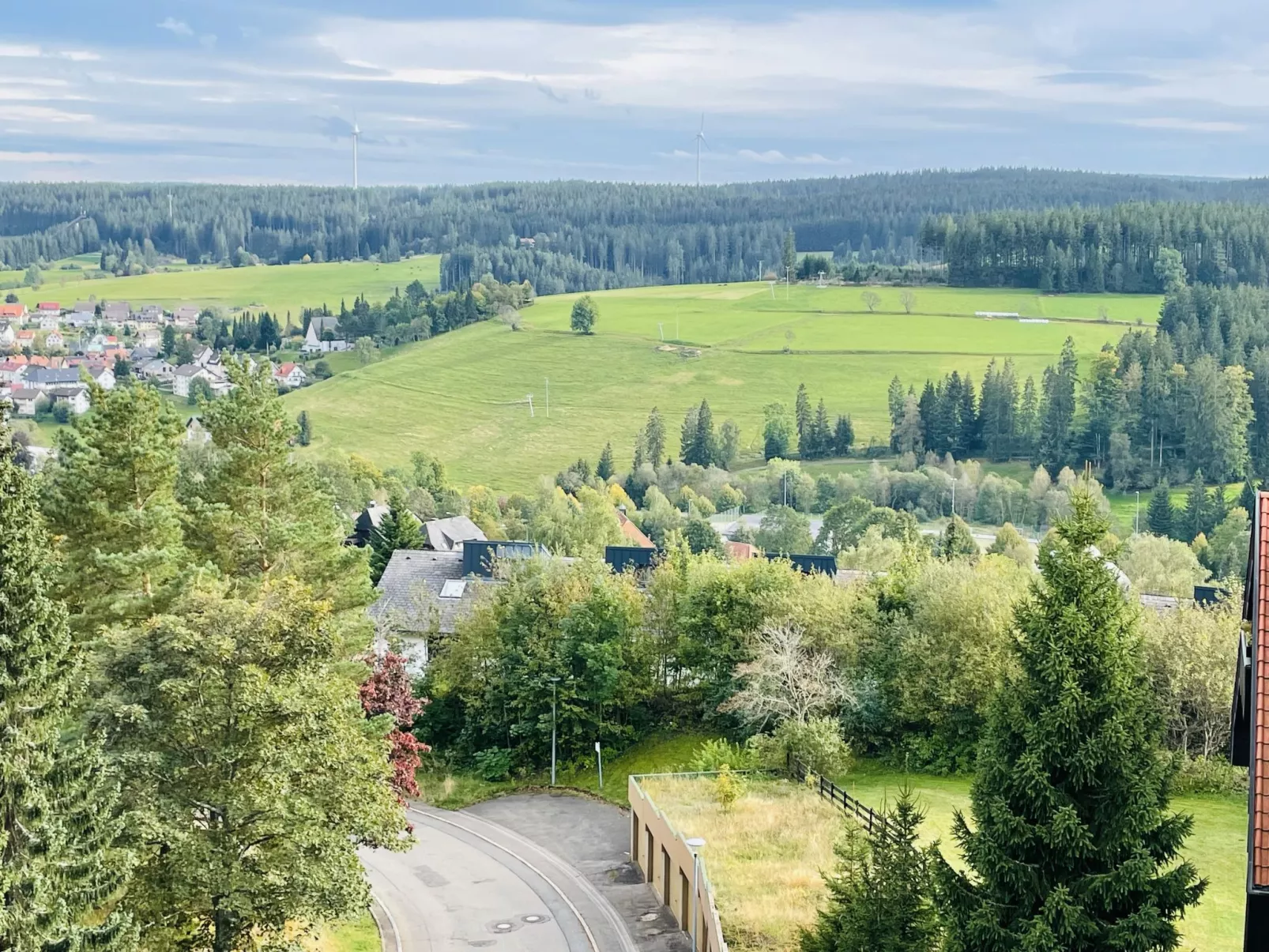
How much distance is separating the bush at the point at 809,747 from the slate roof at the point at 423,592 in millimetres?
16961

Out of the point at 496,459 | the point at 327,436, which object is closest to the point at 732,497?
the point at 496,459

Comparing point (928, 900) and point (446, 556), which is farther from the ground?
point (928, 900)

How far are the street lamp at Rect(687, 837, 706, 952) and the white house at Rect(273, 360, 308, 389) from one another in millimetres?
155869

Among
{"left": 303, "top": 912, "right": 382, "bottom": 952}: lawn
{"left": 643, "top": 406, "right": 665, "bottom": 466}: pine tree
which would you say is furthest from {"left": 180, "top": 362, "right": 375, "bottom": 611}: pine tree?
{"left": 643, "top": 406, "right": 665, "bottom": 466}: pine tree

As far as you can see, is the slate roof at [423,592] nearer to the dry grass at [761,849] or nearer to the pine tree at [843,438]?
the dry grass at [761,849]

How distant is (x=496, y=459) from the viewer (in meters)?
153

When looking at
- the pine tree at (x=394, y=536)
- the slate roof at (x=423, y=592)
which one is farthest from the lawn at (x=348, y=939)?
the pine tree at (x=394, y=536)

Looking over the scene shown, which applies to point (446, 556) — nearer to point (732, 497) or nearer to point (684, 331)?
point (732, 497)

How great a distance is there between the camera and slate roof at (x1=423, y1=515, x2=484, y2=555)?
9056cm

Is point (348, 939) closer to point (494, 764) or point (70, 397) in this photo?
point (494, 764)

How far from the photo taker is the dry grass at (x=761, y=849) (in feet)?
107

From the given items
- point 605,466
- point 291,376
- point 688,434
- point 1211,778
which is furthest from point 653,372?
point 1211,778

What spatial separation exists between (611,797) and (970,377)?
11471cm

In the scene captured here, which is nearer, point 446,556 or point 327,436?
point 446,556
